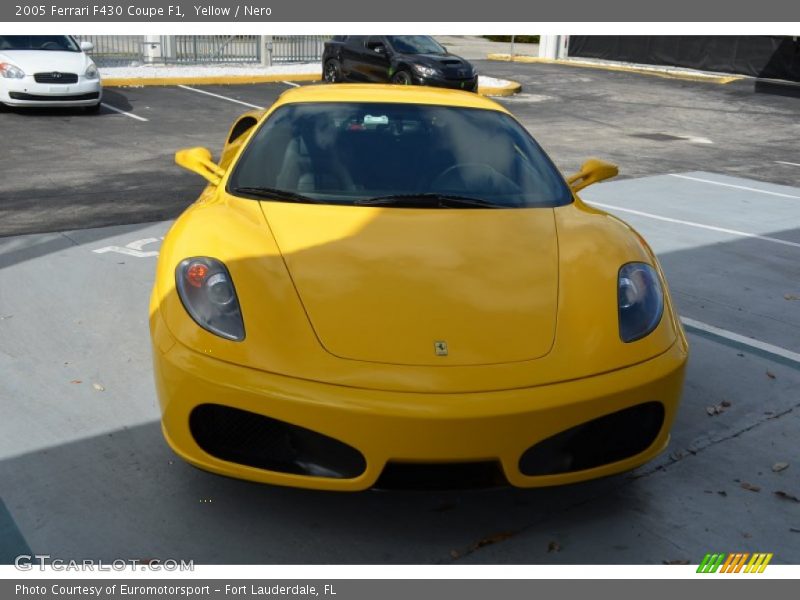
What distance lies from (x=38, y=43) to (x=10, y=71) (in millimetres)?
1145

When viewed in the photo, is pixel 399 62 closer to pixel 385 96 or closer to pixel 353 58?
pixel 353 58

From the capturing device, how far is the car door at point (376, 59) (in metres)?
19.4

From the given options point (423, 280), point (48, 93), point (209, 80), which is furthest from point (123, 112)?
point (423, 280)

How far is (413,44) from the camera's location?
19.6 m

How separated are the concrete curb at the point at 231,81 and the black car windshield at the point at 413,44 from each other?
1538 mm

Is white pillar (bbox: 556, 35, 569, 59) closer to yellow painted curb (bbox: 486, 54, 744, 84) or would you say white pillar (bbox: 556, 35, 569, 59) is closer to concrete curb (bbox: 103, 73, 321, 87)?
yellow painted curb (bbox: 486, 54, 744, 84)

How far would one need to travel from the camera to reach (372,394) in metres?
3.05

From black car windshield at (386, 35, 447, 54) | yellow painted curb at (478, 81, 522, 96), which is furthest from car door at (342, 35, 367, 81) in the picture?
yellow painted curb at (478, 81, 522, 96)

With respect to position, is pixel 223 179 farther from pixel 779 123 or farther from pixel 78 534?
pixel 779 123

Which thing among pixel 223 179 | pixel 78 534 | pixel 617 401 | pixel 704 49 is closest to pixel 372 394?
pixel 617 401

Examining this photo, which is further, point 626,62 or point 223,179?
point 626,62

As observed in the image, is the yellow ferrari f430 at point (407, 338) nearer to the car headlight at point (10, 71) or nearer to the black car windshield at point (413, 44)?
the car headlight at point (10, 71)

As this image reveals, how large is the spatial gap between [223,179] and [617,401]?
2163 millimetres

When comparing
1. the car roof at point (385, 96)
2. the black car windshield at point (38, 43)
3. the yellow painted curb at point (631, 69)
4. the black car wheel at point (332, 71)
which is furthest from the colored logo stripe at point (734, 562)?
the yellow painted curb at point (631, 69)
